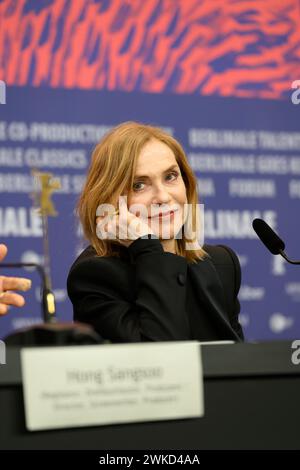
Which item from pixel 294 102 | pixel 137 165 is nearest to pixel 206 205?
pixel 294 102

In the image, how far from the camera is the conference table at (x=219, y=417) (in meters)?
0.93

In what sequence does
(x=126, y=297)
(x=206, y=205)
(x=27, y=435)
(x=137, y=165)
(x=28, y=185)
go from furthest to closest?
(x=206, y=205) → (x=28, y=185) → (x=137, y=165) → (x=126, y=297) → (x=27, y=435)

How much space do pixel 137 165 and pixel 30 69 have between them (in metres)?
1.31

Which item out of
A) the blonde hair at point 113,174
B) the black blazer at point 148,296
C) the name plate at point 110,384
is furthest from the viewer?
the blonde hair at point 113,174

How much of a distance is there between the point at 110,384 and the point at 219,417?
0.16 m

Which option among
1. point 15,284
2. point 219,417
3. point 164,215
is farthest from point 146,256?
point 219,417

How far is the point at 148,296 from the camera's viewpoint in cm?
170

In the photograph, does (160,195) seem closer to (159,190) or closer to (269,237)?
(159,190)

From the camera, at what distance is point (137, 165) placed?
76.1 inches

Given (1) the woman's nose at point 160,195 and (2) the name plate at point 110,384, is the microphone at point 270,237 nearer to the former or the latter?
(1) the woman's nose at point 160,195

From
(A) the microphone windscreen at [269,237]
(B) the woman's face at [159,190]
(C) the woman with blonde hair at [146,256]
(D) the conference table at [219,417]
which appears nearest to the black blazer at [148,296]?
(C) the woman with blonde hair at [146,256]

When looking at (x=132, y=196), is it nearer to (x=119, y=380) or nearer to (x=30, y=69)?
(x=119, y=380)

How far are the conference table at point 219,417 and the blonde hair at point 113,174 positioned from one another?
0.94 metres

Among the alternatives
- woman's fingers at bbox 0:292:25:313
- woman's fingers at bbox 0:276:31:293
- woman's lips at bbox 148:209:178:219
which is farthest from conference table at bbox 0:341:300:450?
woman's lips at bbox 148:209:178:219
